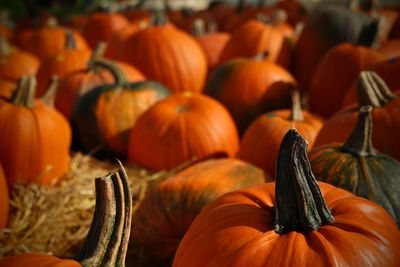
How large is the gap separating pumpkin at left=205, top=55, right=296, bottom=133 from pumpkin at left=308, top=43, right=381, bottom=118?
0.23 meters

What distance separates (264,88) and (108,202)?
8.07ft

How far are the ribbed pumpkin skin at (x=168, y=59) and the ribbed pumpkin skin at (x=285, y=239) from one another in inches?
120

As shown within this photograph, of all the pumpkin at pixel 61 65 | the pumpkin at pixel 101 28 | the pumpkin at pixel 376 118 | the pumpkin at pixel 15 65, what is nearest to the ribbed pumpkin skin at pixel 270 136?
the pumpkin at pixel 376 118

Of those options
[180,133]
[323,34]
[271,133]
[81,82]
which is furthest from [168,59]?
[271,133]

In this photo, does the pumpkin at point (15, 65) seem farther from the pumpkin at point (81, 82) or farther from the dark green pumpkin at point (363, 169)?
the dark green pumpkin at point (363, 169)

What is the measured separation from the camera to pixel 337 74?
3.38m

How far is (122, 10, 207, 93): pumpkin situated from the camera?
4430mm

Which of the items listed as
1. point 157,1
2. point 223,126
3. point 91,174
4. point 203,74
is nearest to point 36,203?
point 91,174

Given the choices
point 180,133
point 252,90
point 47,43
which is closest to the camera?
point 180,133

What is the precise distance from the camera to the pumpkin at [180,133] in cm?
308

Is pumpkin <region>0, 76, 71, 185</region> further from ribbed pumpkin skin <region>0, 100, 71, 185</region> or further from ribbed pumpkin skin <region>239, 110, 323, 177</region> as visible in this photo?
ribbed pumpkin skin <region>239, 110, 323, 177</region>

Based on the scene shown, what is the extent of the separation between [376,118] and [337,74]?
4.15 feet

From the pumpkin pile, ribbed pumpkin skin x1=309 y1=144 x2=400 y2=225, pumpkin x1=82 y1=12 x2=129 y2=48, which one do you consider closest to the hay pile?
the pumpkin pile

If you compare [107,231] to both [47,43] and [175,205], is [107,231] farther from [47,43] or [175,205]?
[47,43]
